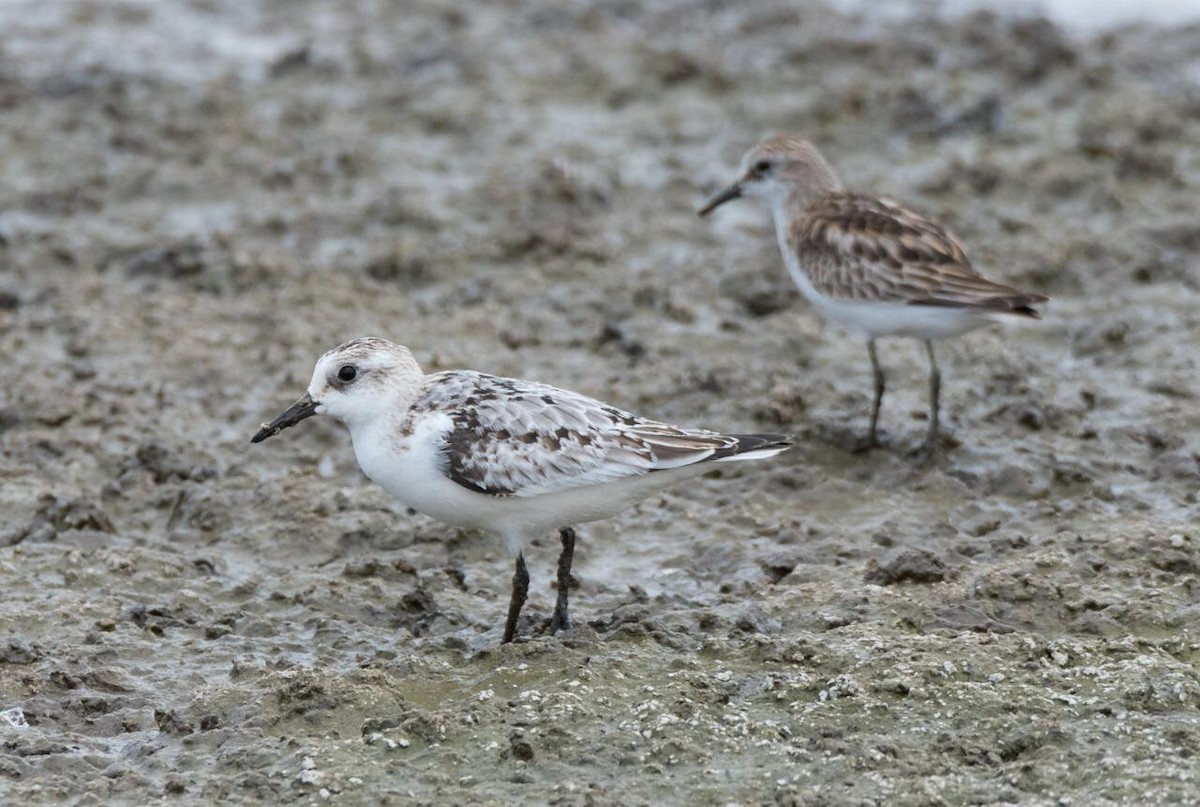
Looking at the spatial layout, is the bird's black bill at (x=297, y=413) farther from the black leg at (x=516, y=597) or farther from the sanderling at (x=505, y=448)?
the black leg at (x=516, y=597)

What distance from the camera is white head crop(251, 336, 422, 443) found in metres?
6.86

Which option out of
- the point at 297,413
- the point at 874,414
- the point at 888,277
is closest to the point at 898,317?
the point at 888,277

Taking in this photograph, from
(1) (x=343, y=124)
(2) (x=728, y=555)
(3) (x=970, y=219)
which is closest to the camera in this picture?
(2) (x=728, y=555)

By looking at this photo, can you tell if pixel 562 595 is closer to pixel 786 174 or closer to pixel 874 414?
pixel 874 414

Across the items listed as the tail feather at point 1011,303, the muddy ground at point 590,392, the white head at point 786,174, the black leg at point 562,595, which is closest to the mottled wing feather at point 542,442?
the black leg at point 562,595

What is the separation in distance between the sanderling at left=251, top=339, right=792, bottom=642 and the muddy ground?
1.65 ft

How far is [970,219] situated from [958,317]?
2.84 metres

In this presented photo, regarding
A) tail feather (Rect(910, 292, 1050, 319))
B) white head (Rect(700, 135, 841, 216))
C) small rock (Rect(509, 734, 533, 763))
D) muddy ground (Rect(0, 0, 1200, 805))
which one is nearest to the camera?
small rock (Rect(509, 734, 533, 763))

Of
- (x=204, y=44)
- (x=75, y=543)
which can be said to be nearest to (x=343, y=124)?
(x=204, y=44)

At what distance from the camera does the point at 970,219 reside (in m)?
11.2

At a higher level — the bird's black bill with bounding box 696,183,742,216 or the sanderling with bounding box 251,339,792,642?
the bird's black bill with bounding box 696,183,742,216

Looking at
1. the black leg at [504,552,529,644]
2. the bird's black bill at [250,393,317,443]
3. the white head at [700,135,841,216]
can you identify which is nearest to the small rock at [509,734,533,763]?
the black leg at [504,552,529,644]

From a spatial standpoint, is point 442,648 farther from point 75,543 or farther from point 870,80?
point 870,80

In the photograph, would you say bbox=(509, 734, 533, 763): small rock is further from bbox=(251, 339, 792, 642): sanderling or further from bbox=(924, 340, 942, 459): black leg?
bbox=(924, 340, 942, 459): black leg
